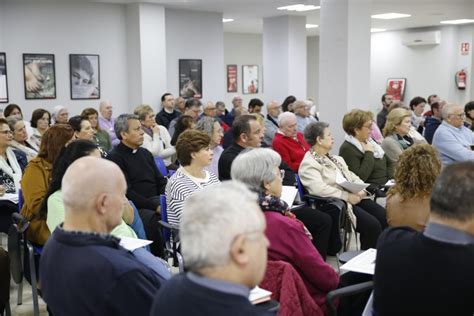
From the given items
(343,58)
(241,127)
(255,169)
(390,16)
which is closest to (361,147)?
(241,127)

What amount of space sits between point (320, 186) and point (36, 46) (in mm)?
6109

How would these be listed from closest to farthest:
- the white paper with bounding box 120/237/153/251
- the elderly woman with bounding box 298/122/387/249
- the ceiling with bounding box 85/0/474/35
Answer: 1. the white paper with bounding box 120/237/153/251
2. the elderly woman with bounding box 298/122/387/249
3. the ceiling with bounding box 85/0/474/35

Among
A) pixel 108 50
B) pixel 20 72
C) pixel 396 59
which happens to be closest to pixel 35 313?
pixel 20 72

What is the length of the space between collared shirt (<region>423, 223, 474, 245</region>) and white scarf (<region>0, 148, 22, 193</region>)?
3.72m

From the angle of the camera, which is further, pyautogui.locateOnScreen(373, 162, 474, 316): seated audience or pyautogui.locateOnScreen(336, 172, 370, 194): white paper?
pyautogui.locateOnScreen(336, 172, 370, 194): white paper

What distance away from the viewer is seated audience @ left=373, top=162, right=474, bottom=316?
74.4 inches

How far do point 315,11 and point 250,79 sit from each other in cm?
498

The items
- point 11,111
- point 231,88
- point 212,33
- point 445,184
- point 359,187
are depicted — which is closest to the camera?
point 445,184

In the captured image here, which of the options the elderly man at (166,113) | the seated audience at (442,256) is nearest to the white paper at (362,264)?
the seated audience at (442,256)

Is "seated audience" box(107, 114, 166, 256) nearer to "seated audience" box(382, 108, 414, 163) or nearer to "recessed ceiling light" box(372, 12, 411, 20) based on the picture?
"seated audience" box(382, 108, 414, 163)

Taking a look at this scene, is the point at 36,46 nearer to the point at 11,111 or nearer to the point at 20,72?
the point at 20,72

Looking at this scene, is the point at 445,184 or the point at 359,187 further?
the point at 359,187

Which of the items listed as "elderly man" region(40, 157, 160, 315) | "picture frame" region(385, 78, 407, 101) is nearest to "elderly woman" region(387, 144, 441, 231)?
"elderly man" region(40, 157, 160, 315)

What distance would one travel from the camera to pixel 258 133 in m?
4.77
